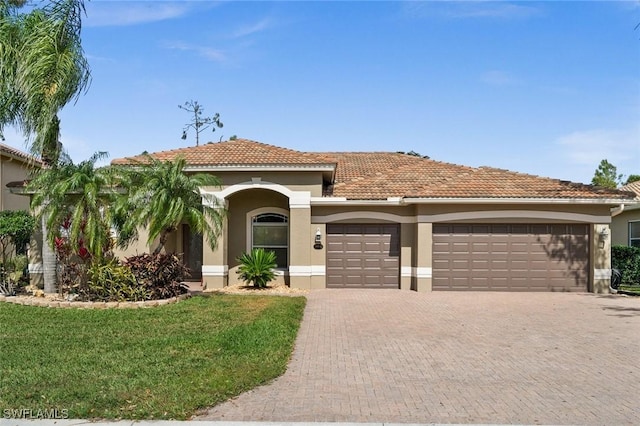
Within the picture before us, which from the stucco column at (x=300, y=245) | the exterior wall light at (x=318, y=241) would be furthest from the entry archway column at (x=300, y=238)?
the exterior wall light at (x=318, y=241)

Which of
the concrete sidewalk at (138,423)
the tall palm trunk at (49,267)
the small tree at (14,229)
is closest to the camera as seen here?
the concrete sidewalk at (138,423)

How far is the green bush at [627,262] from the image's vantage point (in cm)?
2003

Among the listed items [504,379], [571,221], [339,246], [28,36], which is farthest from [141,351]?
[571,221]

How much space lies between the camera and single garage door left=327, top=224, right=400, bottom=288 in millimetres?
18234

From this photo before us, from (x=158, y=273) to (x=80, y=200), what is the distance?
2.76m

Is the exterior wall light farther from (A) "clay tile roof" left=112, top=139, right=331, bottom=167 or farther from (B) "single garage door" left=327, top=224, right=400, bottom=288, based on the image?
(A) "clay tile roof" left=112, top=139, right=331, bottom=167

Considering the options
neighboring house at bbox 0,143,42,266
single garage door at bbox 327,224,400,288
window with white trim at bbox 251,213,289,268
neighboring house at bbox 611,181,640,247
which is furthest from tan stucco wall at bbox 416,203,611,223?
neighboring house at bbox 0,143,42,266

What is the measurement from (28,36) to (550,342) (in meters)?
14.2

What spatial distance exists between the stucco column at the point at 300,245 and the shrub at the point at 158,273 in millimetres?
4575

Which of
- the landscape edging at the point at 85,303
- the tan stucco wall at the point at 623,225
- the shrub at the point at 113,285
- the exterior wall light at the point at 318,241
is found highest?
the tan stucco wall at the point at 623,225

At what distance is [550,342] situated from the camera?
967 centimetres

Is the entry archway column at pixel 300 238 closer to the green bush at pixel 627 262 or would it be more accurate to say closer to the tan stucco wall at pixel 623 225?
the green bush at pixel 627 262

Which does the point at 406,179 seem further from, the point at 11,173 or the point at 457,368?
the point at 11,173

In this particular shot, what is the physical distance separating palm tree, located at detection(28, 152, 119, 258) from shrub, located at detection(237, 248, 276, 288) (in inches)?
189
